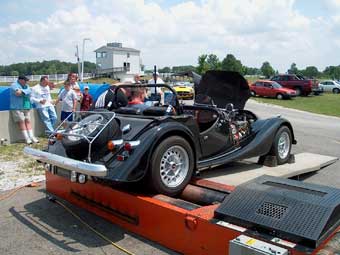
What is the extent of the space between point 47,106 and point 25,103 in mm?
673

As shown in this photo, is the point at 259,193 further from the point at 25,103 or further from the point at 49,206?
the point at 25,103

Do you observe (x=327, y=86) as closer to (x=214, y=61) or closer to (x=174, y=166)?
(x=214, y=61)

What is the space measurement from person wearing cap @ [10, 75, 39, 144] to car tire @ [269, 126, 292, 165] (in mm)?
6085

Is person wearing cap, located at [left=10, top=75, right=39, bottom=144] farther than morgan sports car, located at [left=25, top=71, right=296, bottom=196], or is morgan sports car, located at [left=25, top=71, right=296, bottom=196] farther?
person wearing cap, located at [left=10, top=75, right=39, bottom=144]

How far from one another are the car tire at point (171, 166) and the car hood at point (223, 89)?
2013mm

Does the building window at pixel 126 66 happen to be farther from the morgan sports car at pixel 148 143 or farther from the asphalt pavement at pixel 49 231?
the asphalt pavement at pixel 49 231

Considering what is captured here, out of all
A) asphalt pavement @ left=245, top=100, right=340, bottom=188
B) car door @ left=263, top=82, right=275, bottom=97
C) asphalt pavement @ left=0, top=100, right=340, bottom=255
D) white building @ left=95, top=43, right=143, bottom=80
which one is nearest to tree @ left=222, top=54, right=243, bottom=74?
white building @ left=95, top=43, right=143, bottom=80

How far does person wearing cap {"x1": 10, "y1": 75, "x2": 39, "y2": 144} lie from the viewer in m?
9.95

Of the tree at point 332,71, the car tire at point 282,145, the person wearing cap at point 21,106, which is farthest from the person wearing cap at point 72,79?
the tree at point 332,71

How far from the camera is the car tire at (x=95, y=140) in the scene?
4.62 m

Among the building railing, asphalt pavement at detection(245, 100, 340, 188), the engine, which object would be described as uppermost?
the building railing

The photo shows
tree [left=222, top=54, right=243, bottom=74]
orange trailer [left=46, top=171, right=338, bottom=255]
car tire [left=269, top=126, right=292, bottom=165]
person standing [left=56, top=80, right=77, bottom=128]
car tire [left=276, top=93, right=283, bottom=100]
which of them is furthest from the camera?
tree [left=222, top=54, right=243, bottom=74]

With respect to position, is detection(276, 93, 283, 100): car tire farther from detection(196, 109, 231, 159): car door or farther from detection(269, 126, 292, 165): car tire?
detection(196, 109, 231, 159): car door

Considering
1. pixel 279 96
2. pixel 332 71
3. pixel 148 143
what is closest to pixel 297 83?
pixel 279 96
